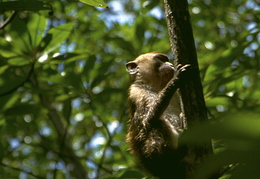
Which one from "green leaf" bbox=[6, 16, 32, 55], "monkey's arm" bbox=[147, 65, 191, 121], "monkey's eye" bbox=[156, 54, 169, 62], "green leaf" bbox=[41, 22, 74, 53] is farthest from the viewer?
"monkey's eye" bbox=[156, 54, 169, 62]

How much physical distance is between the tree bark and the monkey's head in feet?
4.87

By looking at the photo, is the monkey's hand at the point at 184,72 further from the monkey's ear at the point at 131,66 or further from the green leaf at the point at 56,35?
the monkey's ear at the point at 131,66

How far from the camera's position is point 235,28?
647 cm

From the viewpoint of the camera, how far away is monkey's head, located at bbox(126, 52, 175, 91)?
370 cm

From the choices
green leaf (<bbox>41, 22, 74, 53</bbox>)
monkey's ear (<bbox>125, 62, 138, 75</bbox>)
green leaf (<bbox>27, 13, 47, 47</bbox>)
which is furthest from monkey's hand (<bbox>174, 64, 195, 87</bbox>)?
monkey's ear (<bbox>125, 62, 138, 75</bbox>)

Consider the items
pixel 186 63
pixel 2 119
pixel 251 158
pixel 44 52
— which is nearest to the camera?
pixel 251 158

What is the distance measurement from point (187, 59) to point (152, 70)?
182 centimetres

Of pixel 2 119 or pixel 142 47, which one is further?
pixel 142 47

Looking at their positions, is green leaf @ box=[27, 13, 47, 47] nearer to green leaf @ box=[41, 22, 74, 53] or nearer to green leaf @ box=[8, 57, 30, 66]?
green leaf @ box=[41, 22, 74, 53]

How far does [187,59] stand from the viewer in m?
2.12

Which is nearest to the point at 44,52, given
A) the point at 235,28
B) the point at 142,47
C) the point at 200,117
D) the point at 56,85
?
the point at 56,85

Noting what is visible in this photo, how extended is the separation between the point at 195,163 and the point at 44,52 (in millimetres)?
2131

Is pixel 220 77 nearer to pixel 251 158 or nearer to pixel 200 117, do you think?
pixel 200 117

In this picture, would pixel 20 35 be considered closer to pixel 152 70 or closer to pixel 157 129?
pixel 152 70
